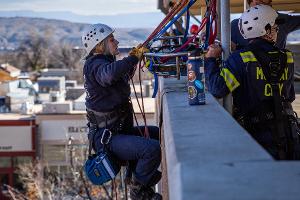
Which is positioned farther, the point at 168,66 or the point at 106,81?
the point at 168,66

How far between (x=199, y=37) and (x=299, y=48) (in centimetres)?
813

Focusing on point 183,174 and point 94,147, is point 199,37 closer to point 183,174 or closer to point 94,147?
point 94,147

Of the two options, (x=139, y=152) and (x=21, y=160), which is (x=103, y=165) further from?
(x=21, y=160)

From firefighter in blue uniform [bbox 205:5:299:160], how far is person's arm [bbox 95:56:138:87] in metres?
0.87

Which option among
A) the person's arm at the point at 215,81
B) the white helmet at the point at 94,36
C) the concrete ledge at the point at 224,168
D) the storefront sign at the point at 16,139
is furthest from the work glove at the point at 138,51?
the storefront sign at the point at 16,139

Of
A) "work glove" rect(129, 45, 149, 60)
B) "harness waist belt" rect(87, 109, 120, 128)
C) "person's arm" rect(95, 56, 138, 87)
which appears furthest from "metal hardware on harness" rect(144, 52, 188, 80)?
"harness waist belt" rect(87, 109, 120, 128)

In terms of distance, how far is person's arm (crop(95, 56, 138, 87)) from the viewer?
5137 mm

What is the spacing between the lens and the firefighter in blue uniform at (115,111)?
5.29 m

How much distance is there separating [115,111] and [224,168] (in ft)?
10.6

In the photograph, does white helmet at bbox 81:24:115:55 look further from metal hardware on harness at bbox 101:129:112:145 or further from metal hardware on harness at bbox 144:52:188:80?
metal hardware on harness at bbox 101:129:112:145

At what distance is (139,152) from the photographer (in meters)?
5.29

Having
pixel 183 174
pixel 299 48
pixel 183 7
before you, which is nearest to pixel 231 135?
pixel 183 174

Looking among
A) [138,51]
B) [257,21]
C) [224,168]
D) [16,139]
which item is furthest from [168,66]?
[16,139]

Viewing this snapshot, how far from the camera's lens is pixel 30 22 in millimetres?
177250
